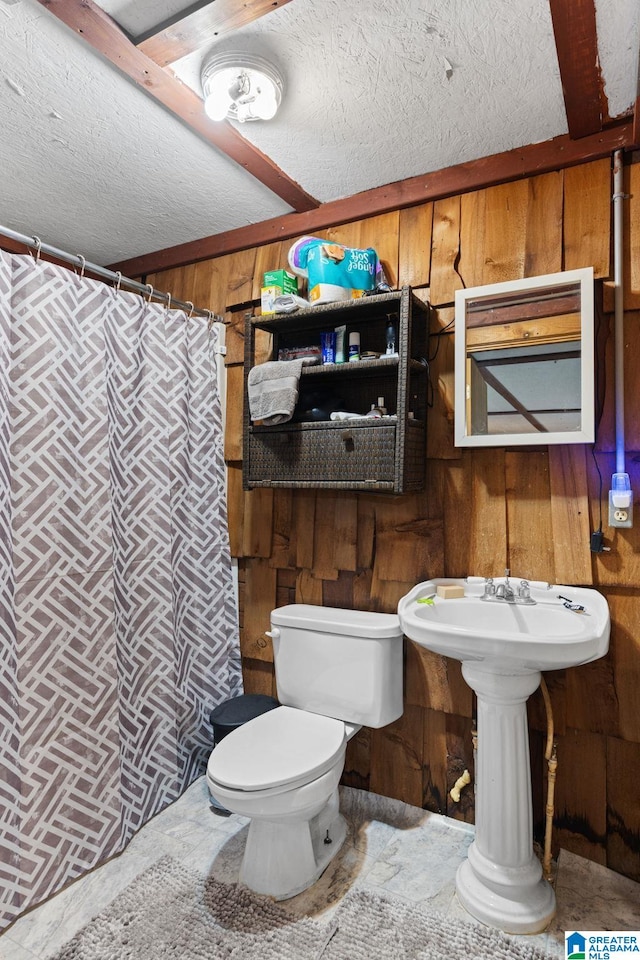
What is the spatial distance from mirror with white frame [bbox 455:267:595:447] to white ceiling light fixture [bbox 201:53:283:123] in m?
0.84

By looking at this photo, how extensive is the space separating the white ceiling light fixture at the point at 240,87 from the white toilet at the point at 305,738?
166 cm

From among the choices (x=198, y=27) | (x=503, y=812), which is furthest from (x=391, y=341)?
(x=503, y=812)

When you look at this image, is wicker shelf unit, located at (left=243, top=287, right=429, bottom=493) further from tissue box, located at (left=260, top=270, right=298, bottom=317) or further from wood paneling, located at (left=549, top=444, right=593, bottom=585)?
wood paneling, located at (left=549, top=444, right=593, bottom=585)

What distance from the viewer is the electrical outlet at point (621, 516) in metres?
1.60

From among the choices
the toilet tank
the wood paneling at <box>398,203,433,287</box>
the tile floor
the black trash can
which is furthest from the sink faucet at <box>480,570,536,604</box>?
the wood paneling at <box>398,203,433,287</box>

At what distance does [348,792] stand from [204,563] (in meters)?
1.08

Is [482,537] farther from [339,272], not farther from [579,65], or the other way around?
[579,65]

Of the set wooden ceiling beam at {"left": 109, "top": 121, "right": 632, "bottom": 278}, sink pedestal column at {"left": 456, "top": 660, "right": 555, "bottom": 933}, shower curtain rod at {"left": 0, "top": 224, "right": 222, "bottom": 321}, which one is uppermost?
wooden ceiling beam at {"left": 109, "top": 121, "right": 632, "bottom": 278}

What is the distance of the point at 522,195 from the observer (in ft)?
5.92

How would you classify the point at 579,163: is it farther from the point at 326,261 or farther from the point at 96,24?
the point at 96,24

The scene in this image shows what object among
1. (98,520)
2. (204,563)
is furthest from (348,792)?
(98,520)

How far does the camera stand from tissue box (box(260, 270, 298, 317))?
204 cm

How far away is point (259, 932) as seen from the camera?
1447mm

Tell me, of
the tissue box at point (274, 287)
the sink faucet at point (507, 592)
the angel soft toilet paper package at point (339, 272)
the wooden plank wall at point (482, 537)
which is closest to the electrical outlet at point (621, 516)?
the wooden plank wall at point (482, 537)
